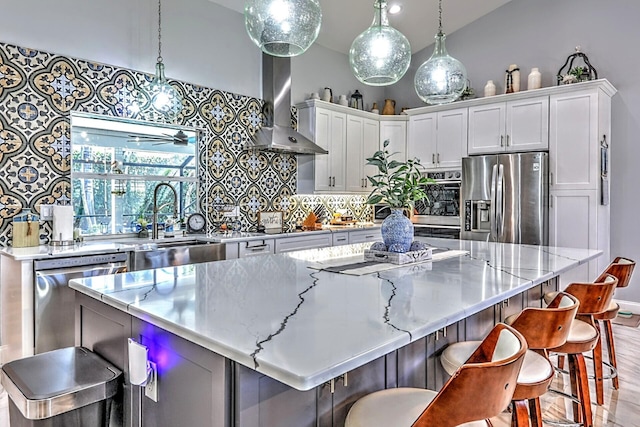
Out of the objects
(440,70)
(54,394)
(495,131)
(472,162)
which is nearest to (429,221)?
(472,162)

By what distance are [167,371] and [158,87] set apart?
309 centimetres

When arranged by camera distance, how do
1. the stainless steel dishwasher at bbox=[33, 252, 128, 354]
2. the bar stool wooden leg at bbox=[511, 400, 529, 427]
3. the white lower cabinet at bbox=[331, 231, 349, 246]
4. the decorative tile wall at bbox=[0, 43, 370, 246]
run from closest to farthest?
the bar stool wooden leg at bbox=[511, 400, 529, 427]
the stainless steel dishwasher at bbox=[33, 252, 128, 354]
the decorative tile wall at bbox=[0, 43, 370, 246]
the white lower cabinet at bbox=[331, 231, 349, 246]

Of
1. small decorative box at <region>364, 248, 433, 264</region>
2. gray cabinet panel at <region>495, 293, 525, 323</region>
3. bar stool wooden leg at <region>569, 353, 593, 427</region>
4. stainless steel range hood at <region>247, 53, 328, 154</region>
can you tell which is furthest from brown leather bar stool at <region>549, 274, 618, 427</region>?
stainless steel range hood at <region>247, 53, 328, 154</region>

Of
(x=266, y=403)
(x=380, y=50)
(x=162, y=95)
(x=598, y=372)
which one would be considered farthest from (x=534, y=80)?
(x=266, y=403)

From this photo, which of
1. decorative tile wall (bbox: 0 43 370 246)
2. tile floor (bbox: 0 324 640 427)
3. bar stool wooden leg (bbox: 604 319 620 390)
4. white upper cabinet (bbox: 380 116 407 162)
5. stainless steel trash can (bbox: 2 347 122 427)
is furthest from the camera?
white upper cabinet (bbox: 380 116 407 162)

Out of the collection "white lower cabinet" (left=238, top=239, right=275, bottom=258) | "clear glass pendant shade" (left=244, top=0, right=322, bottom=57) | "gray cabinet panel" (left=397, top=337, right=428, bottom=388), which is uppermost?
"clear glass pendant shade" (left=244, top=0, right=322, bottom=57)

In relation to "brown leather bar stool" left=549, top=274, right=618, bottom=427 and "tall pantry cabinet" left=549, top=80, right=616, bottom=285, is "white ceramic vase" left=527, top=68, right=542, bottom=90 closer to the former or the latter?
"tall pantry cabinet" left=549, top=80, right=616, bottom=285

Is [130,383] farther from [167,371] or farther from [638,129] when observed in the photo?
[638,129]

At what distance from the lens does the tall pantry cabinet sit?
4500mm

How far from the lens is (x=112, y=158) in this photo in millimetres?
3994

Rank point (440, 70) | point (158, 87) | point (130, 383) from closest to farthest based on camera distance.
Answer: point (130, 383) → point (440, 70) → point (158, 87)

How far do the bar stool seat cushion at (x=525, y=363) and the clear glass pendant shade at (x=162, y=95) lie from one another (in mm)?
3286

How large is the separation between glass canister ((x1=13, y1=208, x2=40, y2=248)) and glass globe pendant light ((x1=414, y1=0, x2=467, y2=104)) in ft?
10.7

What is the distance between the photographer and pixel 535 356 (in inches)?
69.2
